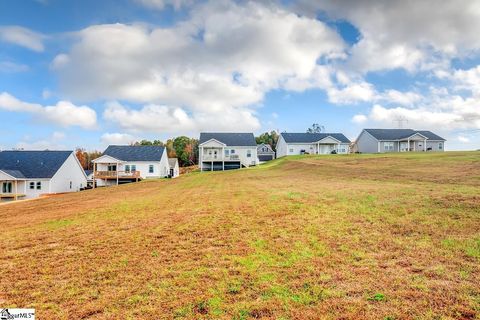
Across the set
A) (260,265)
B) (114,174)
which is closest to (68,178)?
(114,174)

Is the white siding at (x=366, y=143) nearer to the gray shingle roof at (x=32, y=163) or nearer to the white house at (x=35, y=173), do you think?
the white house at (x=35, y=173)

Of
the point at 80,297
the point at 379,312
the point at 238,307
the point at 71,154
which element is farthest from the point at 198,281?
the point at 71,154

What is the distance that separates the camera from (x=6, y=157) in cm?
4397

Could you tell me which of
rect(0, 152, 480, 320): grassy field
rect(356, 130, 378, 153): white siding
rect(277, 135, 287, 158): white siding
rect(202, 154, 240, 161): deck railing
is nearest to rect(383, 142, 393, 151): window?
rect(356, 130, 378, 153): white siding

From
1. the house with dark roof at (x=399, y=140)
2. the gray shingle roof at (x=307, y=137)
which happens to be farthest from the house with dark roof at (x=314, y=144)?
the house with dark roof at (x=399, y=140)

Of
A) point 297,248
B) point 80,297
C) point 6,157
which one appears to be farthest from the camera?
point 6,157

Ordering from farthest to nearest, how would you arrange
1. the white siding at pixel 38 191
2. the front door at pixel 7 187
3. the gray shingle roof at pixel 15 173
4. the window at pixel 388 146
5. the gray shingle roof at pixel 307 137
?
the gray shingle roof at pixel 307 137 < the window at pixel 388 146 < the white siding at pixel 38 191 < the front door at pixel 7 187 < the gray shingle roof at pixel 15 173

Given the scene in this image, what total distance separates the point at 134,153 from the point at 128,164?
8.78 feet

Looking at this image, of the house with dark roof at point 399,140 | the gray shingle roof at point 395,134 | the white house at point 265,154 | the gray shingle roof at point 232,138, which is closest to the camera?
the gray shingle roof at point 232,138

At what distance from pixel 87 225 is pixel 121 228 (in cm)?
189

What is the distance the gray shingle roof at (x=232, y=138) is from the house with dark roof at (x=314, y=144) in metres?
9.36

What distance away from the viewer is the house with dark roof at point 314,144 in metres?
62.5

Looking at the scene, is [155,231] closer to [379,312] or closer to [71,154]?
[379,312]

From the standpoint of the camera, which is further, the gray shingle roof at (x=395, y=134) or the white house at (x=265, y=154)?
the white house at (x=265, y=154)
